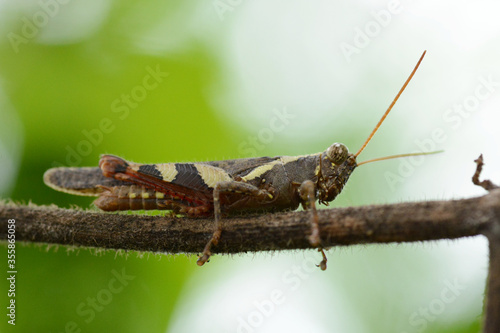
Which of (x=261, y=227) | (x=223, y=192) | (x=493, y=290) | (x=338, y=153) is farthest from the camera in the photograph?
(x=338, y=153)

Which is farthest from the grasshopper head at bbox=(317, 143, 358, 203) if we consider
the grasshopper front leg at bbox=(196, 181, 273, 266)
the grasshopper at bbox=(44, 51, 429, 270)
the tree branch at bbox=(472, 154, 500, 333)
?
the tree branch at bbox=(472, 154, 500, 333)

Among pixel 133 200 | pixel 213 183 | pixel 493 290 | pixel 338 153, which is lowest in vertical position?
pixel 133 200

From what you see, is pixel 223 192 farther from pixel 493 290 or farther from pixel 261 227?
pixel 493 290

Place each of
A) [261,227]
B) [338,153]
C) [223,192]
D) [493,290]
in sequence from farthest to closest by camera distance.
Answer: [338,153] → [223,192] → [261,227] → [493,290]

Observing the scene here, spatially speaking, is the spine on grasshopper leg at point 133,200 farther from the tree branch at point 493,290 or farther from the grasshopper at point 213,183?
the tree branch at point 493,290

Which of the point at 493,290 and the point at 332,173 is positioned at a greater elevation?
the point at 493,290

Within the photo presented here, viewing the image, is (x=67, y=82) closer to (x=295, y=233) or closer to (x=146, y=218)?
(x=146, y=218)

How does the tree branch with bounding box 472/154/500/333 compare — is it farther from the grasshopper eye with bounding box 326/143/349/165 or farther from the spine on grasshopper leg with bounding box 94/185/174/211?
the spine on grasshopper leg with bounding box 94/185/174/211

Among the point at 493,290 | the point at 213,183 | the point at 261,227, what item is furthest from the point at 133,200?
the point at 493,290

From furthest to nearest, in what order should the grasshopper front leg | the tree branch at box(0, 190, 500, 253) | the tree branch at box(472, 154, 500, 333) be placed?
the grasshopper front leg < the tree branch at box(0, 190, 500, 253) < the tree branch at box(472, 154, 500, 333)
